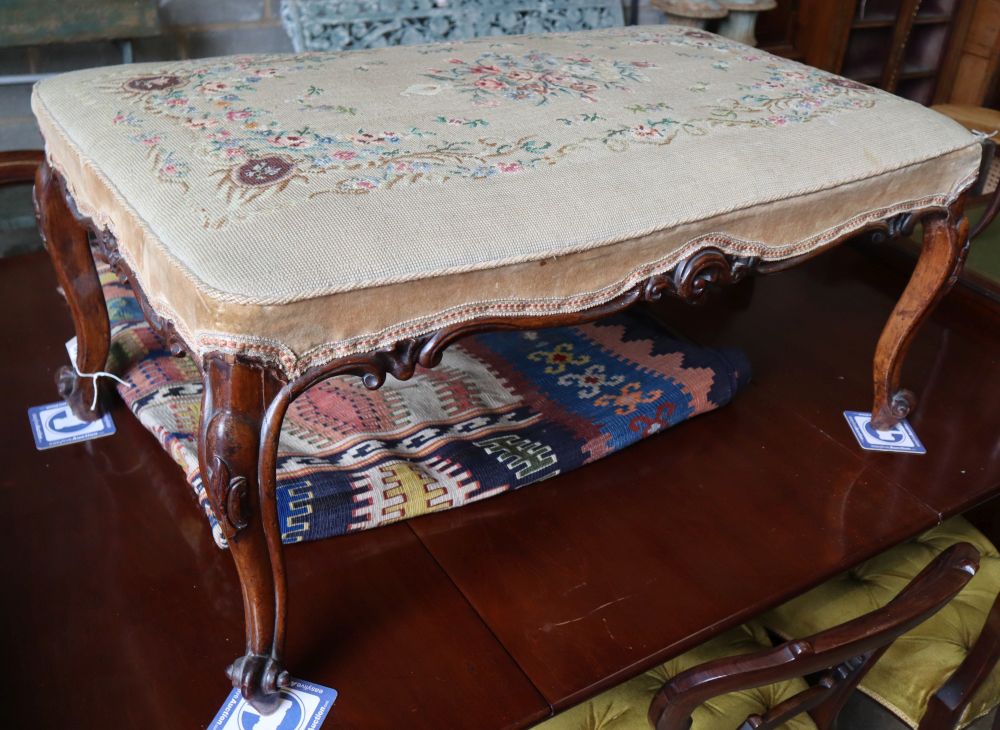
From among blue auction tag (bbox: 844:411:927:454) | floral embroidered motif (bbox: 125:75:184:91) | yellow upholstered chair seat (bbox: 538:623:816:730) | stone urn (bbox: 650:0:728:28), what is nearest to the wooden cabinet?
stone urn (bbox: 650:0:728:28)

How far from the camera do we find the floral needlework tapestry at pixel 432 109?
84cm

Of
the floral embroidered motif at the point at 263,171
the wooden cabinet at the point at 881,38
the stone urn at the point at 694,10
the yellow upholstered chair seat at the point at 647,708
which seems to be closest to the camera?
the floral embroidered motif at the point at 263,171

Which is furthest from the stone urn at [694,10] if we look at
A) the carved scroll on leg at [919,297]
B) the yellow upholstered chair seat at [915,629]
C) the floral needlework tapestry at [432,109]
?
the yellow upholstered chair seat at [915,629]

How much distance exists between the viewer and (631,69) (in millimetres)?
1187

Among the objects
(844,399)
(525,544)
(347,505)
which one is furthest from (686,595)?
(844,399)

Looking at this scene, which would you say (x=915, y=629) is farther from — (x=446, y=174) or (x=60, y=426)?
(x=60, y=426)

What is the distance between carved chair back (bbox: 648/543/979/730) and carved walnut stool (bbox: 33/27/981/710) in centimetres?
34

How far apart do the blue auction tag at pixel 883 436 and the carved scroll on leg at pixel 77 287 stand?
1.02 m

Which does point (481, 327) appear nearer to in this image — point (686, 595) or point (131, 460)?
point (686, 595)

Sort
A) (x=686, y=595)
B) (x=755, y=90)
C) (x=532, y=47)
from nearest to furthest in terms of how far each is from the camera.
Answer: (x=686, y=595)
(x=755, y=90)
(x=532, y=47)

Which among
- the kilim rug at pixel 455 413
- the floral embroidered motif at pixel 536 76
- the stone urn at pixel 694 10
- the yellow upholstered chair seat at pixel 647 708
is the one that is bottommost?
the yellow upholstered chair seat at pixel 647 708

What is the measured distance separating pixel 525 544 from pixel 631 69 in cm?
62

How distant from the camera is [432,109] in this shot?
3.29 ft

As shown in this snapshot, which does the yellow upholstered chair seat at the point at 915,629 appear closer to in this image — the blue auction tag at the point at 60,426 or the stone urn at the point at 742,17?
the blue auction tag at the point at 60,426
